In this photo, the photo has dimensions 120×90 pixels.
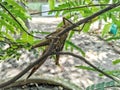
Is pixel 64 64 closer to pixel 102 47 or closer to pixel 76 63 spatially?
pixel 76 63

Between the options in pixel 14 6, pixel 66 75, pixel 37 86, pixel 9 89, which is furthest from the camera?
pixel 66 75

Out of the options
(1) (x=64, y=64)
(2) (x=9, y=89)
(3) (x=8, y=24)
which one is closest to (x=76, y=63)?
(1) (x=64, y=64)

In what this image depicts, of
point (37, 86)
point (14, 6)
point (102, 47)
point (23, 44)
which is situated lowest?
point (102, 47)

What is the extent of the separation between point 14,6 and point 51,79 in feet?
4.23

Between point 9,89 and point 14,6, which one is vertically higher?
point 14,6

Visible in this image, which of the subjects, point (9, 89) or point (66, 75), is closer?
point (9, 89)

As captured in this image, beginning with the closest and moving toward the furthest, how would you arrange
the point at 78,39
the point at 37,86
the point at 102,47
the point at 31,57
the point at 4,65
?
1. the point at 37,86
2. the point at 4,65
3. the point at 31,57
4. the point at 102,47
5. the point at 78,39

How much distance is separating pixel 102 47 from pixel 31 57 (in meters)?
1.25

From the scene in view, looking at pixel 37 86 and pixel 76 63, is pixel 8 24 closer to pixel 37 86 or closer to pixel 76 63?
pixel 37 86

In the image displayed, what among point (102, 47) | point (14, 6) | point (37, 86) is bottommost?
point (102, 47)

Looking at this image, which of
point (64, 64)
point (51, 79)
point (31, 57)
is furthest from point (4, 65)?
point (51, 79)

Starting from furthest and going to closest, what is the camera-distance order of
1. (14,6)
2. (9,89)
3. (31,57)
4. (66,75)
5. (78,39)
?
(78,39)
(31,57)
(66,75)
(9,89)
(14,6)

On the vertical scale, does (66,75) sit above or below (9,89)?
below

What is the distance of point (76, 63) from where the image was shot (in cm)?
320
